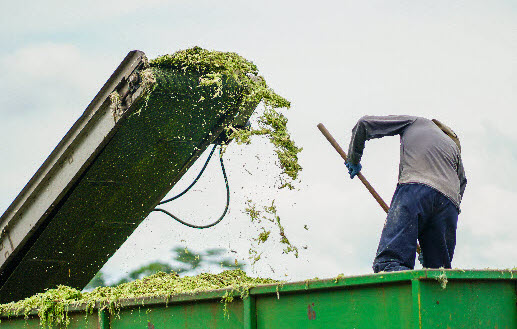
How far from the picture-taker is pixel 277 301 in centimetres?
315

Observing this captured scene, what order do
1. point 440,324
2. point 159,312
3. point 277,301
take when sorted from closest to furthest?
point 440,324
point 277,301
point 159,312

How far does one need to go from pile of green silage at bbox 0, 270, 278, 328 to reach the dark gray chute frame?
28.9 inches

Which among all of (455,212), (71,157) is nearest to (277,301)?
(455,212)

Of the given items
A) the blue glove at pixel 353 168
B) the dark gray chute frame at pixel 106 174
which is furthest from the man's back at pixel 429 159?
the dark gray chute frame at pixel 106 174

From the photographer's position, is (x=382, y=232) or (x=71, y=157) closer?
(x=382, y=232)

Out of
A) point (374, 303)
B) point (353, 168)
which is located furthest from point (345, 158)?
point (374, 303)

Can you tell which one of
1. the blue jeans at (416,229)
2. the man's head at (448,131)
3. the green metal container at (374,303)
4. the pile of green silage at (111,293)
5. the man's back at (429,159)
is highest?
the man's head at (448,131)

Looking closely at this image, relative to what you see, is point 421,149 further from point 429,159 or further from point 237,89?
point 237,89

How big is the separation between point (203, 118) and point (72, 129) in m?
0.98

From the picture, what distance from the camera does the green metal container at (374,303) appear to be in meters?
2.72

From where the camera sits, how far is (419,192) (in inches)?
168

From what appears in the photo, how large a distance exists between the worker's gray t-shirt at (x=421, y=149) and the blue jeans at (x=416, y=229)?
69 millimetres

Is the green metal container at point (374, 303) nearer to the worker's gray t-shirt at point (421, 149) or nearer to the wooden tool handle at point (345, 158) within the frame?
the worker's gray t-shirt at point (421, 149)

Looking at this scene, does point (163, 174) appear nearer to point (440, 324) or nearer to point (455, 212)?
point (455, 212)
